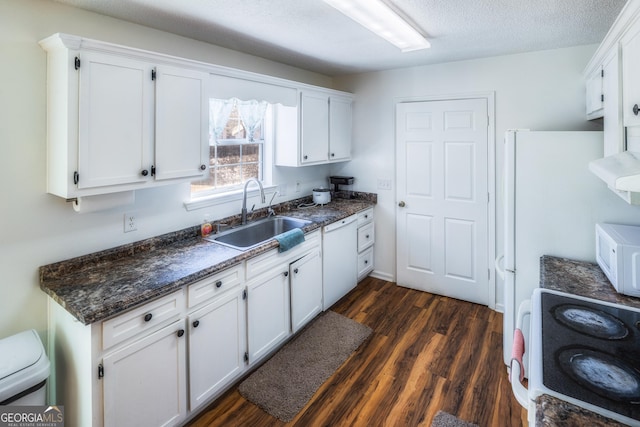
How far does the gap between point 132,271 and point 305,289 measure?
1395 mm

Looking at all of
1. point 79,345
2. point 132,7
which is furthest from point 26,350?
point 132,7

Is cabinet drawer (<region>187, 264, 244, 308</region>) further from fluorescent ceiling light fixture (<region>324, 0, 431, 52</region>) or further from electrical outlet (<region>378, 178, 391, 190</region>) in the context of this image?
electrical outlet (<region>378, 178, 391, 190</region>)

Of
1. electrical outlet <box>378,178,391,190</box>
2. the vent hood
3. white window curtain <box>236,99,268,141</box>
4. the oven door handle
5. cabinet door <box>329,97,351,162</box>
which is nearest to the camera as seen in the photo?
the vent hood

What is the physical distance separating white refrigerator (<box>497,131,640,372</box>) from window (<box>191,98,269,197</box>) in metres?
2.05

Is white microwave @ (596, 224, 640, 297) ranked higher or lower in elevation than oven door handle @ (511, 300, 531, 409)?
higher

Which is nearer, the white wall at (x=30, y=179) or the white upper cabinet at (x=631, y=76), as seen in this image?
the white upper cabinet at (x=631, y=76)

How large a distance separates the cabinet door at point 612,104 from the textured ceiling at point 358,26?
17.5 inches

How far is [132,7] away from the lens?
1.92 meters

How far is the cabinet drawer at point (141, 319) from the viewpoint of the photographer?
60.6 inches

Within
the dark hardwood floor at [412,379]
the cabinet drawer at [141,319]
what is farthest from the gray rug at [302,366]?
the cabinet drawer at [141,319]

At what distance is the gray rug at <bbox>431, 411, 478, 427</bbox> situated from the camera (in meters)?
1.96

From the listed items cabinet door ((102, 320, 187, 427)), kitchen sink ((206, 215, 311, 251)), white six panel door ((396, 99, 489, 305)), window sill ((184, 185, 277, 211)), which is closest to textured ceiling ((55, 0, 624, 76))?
white six panel door ((396, 99, 489, 305))

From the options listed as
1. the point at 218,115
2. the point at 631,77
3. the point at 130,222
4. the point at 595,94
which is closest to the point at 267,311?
the point at 130,222

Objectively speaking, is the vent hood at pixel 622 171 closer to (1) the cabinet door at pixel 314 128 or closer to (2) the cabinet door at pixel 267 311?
(2) the cabinet door at pixel 267 311
